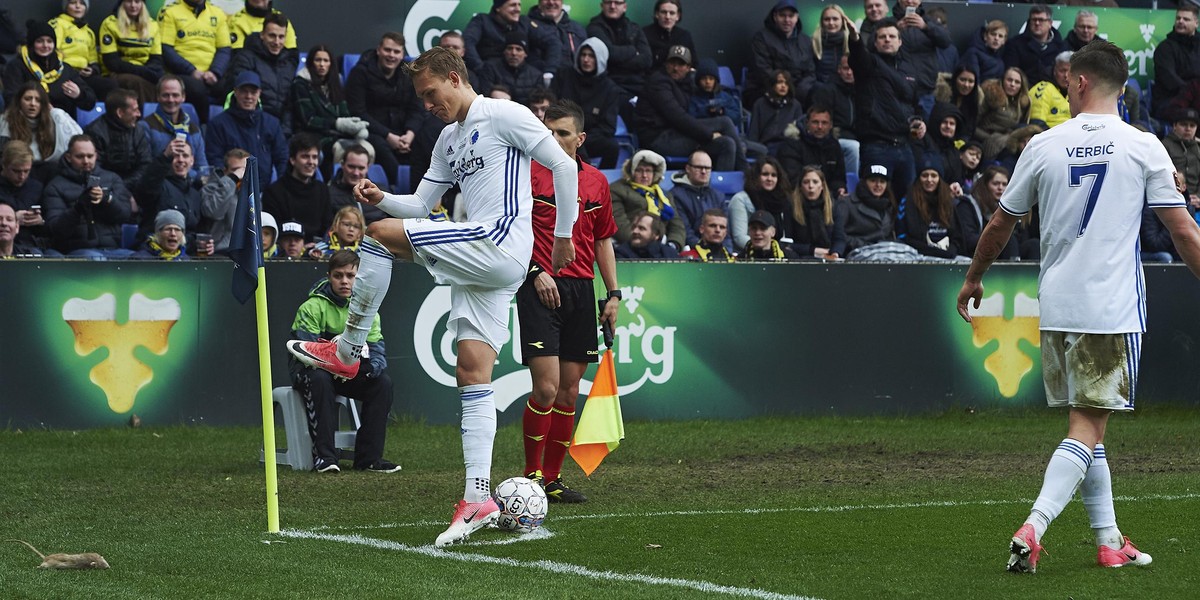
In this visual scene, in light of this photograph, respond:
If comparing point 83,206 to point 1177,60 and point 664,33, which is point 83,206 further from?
point 1177,60

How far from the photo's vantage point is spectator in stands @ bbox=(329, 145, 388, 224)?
1441 cm

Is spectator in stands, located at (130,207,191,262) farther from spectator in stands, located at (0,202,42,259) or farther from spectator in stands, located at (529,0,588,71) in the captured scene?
spectator in stands, located at (529,0,588,71)

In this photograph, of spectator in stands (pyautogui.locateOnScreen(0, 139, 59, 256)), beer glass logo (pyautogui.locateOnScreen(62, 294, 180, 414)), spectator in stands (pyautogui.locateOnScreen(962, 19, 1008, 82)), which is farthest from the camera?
spectator in stands (pyautogui.locateOnScreen(962, 19, 1008, 82))

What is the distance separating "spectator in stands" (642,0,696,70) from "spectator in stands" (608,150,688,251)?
2.57m

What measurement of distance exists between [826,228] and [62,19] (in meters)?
8.04

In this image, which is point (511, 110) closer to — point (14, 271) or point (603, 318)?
point (603, 318)

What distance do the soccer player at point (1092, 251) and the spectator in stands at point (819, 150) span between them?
10707 millimetres

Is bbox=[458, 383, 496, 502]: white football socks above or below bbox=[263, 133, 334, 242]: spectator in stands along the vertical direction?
below

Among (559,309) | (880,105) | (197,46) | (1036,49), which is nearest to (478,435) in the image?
(559,309)

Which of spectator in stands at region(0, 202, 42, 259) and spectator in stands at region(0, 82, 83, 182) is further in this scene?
spectator in stands at region(0, 82, 83, 182)

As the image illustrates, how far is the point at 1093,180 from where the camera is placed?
6.31 m

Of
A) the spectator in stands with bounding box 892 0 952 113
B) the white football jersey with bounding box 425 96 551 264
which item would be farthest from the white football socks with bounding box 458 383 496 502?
the spectator in stands with bounding box 892 0 952 113

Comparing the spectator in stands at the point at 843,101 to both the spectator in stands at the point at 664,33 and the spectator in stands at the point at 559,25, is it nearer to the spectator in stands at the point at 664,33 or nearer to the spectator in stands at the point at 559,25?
the spectator in stands at the point at 664,33

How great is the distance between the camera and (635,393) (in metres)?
13.6
